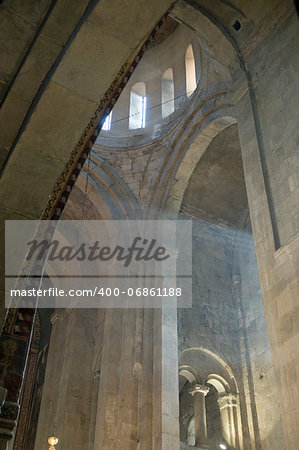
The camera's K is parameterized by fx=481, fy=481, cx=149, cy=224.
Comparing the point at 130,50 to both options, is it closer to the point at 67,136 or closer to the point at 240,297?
the point at 67,136

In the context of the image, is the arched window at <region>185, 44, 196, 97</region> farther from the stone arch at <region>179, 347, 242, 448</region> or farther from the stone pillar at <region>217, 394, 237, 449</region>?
the stone pillar at <region>217, 394, 237, 449</region>

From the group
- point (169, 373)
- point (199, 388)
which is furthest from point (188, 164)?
point (199, 388)

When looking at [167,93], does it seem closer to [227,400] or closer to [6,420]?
[227,400]

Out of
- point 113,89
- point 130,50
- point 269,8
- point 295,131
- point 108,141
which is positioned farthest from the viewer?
point 108,141

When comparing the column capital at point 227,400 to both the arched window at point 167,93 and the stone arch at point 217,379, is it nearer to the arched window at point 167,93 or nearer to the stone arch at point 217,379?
the stone arch at point 217,379

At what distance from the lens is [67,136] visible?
3625mm

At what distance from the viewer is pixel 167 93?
13.2 metres

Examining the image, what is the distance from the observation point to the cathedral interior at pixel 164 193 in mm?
3500

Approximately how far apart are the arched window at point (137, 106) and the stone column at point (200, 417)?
6.83 metres

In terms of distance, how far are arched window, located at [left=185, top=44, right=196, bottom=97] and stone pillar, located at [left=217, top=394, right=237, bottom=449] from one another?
23.9ft

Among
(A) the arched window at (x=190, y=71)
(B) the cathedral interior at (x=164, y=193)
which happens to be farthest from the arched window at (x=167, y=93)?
(A) the arched window at (x=190, y=71)

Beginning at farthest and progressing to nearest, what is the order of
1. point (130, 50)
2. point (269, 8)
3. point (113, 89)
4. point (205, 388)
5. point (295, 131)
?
point (205, 388) → point (269, 8) → point (295, 131) → point (113, 89) → point (130, 50)

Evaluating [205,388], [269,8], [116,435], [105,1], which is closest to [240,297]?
[205,388]

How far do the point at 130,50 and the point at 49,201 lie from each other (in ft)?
4.31
